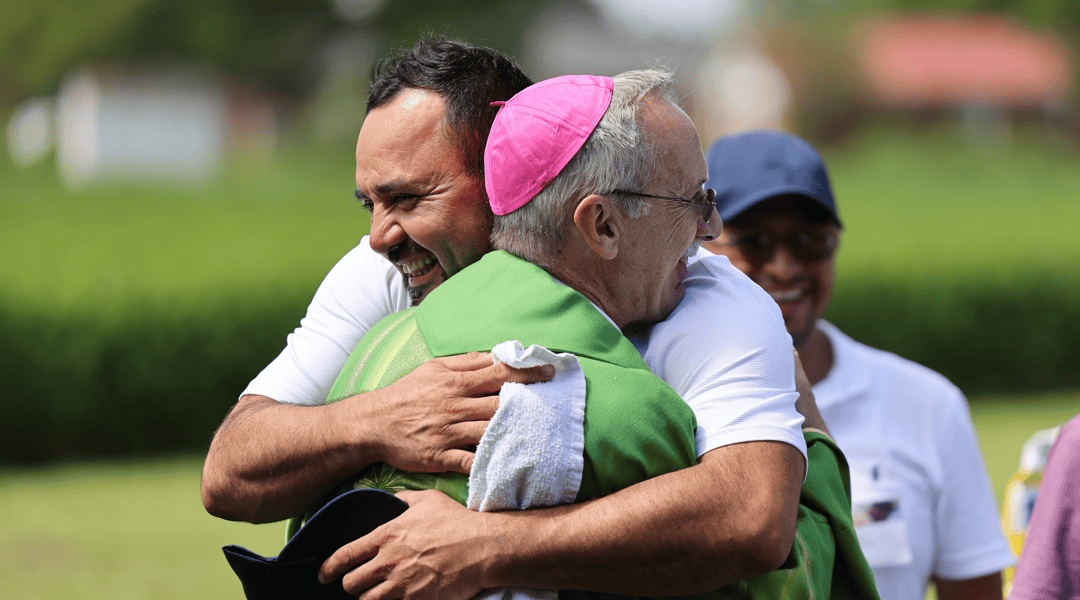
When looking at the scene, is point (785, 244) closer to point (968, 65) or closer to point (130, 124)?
point (130, 124)

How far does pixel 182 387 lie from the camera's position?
10.9m

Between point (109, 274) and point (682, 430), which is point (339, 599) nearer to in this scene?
point (682, 430)

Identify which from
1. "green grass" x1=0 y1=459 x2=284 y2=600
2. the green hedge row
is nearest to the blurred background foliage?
the green hedge row

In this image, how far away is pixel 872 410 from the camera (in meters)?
2.99

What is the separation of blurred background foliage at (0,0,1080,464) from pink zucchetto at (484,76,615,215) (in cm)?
35

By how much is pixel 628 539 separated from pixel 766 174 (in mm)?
1771

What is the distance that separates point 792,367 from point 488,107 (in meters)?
0.81

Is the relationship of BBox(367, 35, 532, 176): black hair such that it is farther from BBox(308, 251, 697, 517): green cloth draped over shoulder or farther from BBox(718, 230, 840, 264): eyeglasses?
BBox(718, 230, 840, 264): eyeglasses

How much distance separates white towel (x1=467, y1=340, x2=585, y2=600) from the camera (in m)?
1.45

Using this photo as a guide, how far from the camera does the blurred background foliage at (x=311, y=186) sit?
36.0ft

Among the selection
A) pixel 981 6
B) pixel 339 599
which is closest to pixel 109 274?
pixel 339 599

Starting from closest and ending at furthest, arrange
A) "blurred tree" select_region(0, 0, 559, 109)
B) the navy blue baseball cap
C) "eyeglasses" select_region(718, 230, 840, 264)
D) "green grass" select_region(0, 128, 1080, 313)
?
the navy blue baseball cap
"eyeglasses" select_region(718, 230, 840, 264)
"green grass" select_region(0, 128, 1080, 313)
"blurred tree" select_region(0, 0, 559, 109)

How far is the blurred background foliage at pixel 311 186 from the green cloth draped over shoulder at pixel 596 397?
0.64 meters

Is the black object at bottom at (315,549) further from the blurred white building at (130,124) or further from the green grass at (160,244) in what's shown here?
the blurred white building at (130,124)
